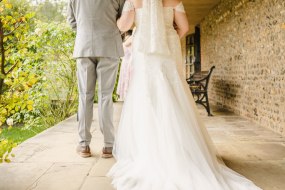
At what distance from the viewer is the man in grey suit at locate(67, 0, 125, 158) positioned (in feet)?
10.2

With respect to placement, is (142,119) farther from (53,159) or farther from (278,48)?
(278,48)

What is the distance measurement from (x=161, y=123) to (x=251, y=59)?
3.83 m

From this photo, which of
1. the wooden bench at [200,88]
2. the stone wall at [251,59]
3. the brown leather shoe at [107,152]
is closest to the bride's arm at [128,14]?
the brown leather shoe at [107,152]

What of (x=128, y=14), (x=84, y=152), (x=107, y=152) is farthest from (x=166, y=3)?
(x=84, y=152)

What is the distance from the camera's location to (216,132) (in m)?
4.80

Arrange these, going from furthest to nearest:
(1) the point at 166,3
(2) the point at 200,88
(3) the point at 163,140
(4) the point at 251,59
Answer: (2) the point at 200,88, (4) the point at 251,59, (1) the point at 166,3, (3) the point at 163,140

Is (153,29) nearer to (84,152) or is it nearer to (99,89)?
(99,89)

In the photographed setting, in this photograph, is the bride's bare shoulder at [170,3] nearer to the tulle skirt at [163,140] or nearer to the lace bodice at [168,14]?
the lace bodice at [168,14]

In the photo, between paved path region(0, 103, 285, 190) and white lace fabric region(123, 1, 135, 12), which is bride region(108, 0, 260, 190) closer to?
white lace fabric region(123, 1, 135, 12)

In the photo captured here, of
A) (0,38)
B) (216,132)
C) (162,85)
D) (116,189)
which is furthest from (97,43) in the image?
(216,132)

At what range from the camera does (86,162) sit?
3123 millimetres

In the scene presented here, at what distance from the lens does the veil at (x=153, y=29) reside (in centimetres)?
272

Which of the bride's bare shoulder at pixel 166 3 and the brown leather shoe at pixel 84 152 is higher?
the bride's bare shoulder at pixel 166 3

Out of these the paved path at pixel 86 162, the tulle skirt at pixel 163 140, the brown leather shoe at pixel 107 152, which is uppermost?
the tulle skirt at pixel 163 140
